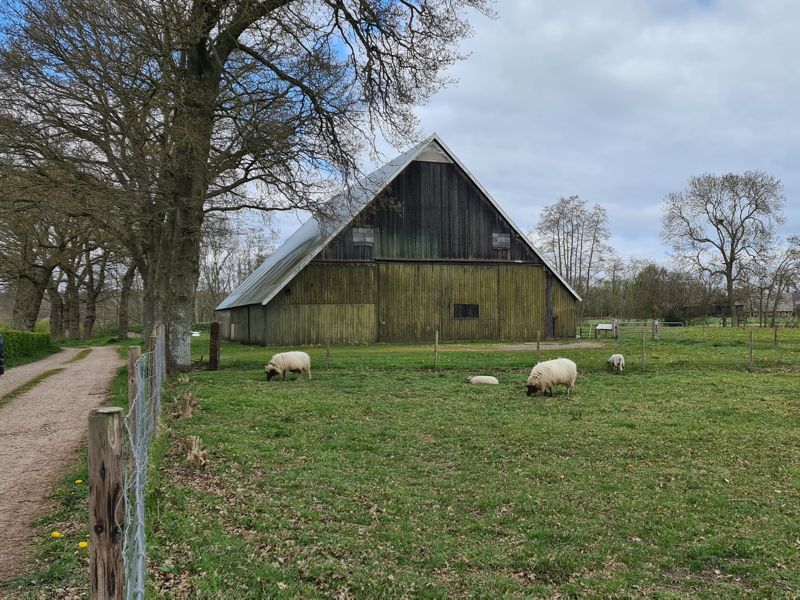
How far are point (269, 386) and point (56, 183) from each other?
8.97 meters

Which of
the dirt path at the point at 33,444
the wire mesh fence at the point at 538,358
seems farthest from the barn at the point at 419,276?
the dirt path at the point at 33,444

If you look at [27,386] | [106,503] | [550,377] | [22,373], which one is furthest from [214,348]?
[106,503]

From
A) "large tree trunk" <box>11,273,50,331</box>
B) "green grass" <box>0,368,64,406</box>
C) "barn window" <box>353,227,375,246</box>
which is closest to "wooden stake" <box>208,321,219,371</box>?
"green grass" <box>0,368,64,406</box>

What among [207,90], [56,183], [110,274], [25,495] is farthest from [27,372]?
[110,274]

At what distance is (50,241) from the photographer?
4006 centimetres

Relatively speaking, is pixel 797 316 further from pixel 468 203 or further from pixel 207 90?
pixel 207 90

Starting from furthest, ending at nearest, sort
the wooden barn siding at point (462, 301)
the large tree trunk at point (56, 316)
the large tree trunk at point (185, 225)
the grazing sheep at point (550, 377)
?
the large tree trunk at point (56, 316) → the wooden barn siding at point (462, 301) → the large tree trunk at point (185, 225) → the grazing sheep at point (550, 377)

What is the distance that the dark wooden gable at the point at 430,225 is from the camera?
32.9 m

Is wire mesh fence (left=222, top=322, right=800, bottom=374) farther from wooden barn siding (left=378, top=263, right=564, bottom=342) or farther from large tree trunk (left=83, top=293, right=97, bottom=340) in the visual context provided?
large tree trunk (left=83, top=293, right=97, bottom=340)

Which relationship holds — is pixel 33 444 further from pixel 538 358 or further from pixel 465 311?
pixel 465 311

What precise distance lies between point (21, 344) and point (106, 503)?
30.4 meters

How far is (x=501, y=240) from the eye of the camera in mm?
35625

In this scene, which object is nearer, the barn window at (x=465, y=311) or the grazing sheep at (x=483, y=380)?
the grazing sheep at (x=483, y=380)

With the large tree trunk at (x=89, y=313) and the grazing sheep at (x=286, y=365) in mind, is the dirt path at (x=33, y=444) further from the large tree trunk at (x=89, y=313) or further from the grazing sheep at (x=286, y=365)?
the large tree trunk at (x=89, y=313)
